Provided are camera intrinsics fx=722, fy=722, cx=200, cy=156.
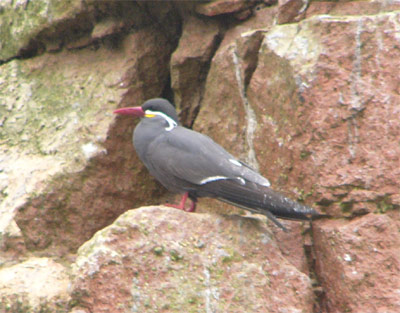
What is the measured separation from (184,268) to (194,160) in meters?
0.97

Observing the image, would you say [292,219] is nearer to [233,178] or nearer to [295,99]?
[233,178]

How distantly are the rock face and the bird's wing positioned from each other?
35 cm

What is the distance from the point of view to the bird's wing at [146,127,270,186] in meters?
5.27

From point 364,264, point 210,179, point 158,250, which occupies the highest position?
point 210,179

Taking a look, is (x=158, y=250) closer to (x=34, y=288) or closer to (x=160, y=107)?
(x=34, y=288)

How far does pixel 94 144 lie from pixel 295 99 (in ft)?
6.45

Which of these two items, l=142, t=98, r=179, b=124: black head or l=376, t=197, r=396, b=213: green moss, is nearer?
l=376, t=197, r=396, b=213: green moss

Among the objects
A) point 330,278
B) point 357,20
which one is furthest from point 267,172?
point 357,20

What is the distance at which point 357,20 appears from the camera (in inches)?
217

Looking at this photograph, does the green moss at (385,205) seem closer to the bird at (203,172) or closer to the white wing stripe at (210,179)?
the bird at (203,172)

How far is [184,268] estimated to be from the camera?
475cm

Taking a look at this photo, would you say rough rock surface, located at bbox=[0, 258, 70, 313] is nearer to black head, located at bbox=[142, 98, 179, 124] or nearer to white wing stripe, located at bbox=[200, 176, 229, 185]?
white wing stripe, located at bbox=[200, 176, 229, 185]

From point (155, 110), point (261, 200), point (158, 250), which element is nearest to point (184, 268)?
A: point (158, 250)

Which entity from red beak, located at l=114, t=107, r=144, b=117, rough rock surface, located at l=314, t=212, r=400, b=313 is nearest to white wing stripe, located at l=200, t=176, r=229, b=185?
rough rock surface, located at l=314, t=212, r=400, b=313
